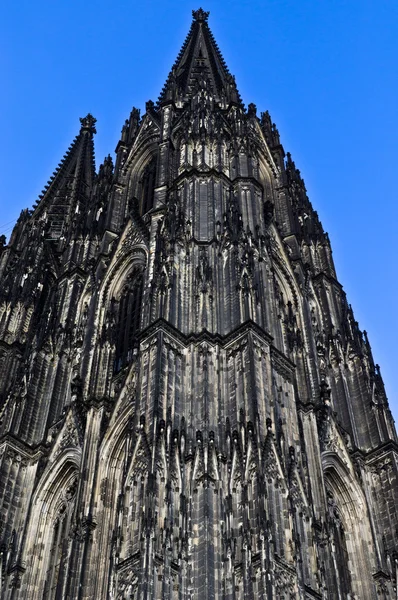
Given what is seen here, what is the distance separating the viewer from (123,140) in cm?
4328

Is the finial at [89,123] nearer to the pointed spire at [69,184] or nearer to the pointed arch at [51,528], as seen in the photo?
the pointed spire at [69,184]

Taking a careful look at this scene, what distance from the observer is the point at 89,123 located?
65.3m

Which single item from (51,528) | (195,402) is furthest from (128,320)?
(195,402)

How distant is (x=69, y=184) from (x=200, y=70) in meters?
14.8

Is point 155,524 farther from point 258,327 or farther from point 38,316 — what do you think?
point 38,316

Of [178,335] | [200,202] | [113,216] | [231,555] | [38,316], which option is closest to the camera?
[231,555]

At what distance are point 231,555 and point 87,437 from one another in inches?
320

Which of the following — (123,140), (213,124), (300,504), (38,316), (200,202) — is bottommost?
(300,504)

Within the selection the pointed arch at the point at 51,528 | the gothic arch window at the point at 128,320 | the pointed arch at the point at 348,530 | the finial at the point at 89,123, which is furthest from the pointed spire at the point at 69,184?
the pointed arch at the point at 348,530

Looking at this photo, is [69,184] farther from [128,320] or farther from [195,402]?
[195,402]

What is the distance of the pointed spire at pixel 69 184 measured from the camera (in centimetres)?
5300

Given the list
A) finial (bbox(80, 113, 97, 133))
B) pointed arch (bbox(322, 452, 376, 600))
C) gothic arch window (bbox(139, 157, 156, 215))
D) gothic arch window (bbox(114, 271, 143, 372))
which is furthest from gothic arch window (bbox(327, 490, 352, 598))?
finial (bbox(80, 113, 97, 133))

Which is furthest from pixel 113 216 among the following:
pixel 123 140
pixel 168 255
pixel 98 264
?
pixel 168 255

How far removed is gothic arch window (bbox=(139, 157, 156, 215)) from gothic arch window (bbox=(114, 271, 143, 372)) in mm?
5179
